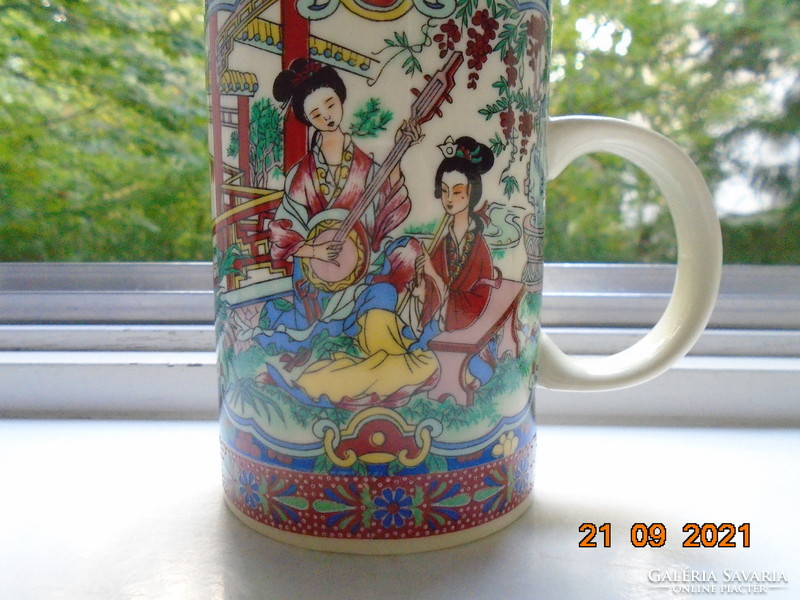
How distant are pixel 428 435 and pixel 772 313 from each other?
54 centimetres

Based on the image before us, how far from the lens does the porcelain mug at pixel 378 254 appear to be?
0.35 meters

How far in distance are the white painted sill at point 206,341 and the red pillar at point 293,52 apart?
0.35 metres

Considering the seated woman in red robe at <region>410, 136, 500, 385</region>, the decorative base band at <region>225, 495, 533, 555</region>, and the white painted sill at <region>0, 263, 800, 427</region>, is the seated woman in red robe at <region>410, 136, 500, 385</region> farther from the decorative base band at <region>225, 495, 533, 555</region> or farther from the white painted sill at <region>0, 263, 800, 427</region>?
the white painted sill at <region>0, 263, 800, 427</region>

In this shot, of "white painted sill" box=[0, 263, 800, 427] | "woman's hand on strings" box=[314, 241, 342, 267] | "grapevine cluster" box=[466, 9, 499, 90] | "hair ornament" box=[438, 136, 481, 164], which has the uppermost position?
"grapevine cluster" box=[466, 9, 499, 90]

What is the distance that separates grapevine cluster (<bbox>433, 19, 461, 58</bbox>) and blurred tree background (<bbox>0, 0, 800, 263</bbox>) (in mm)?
417

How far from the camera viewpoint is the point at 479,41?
0.36 meters

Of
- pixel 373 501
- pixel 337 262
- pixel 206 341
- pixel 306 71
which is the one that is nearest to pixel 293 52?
pixel 306 71

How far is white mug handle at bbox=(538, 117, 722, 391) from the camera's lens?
0.43 m

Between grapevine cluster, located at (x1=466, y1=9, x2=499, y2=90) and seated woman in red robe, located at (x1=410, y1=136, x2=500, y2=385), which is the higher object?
grapevine cluster, located at (x1=466, y1=9, x2=499, y2=90)

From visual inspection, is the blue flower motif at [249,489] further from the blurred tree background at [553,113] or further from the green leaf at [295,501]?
the blurred tree background at [553,113]

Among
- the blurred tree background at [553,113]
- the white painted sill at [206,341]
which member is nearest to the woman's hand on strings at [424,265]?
the white painted sill at [206,341]

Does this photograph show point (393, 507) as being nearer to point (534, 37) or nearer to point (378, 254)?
point (378, 254)

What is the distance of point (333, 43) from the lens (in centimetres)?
35

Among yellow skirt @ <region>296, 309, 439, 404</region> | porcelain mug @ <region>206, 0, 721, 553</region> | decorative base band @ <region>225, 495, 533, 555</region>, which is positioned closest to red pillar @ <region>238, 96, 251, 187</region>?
porcelain mug @ <region>206, 0, 721, 553</region>
